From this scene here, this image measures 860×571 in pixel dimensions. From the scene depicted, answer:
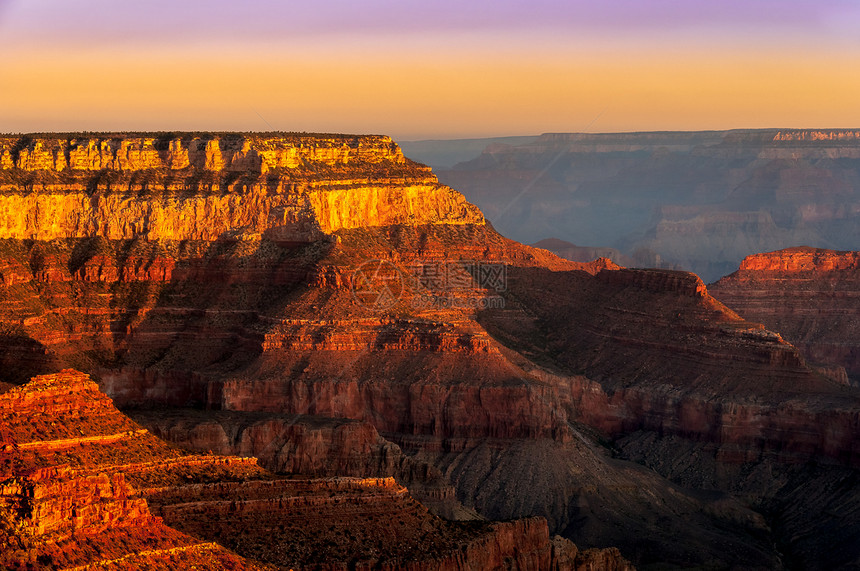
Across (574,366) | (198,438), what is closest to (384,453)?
(198,438)

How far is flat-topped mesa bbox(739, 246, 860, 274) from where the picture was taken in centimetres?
14538

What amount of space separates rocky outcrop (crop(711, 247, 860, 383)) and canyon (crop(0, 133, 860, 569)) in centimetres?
1580

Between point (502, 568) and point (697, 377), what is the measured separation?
58351 mm

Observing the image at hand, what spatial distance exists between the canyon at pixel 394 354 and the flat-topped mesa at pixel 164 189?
5.7 inches

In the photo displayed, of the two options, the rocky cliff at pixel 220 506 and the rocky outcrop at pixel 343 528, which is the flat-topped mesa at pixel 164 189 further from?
the rocky outcrop at pixel 343 528

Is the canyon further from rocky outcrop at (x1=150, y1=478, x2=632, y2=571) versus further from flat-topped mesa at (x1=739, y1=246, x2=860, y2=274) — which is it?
rocky outcrop at (x1=150, y1=478, x2=632, y2=571)

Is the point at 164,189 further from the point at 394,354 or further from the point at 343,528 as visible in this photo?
the point at 343,528

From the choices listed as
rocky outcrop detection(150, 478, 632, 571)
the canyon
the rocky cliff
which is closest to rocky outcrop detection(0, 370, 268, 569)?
the rocky cliff

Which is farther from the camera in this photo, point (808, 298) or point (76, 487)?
point (808, 298)

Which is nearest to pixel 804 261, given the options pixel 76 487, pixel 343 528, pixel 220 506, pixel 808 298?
pixel 808 298

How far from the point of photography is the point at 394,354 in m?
111

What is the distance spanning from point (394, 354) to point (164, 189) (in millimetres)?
20927

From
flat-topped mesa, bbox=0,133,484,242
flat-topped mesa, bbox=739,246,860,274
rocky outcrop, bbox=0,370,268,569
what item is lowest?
rocky outcrop, bbox=0,370,268,569

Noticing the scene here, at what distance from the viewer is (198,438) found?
3474 inches
